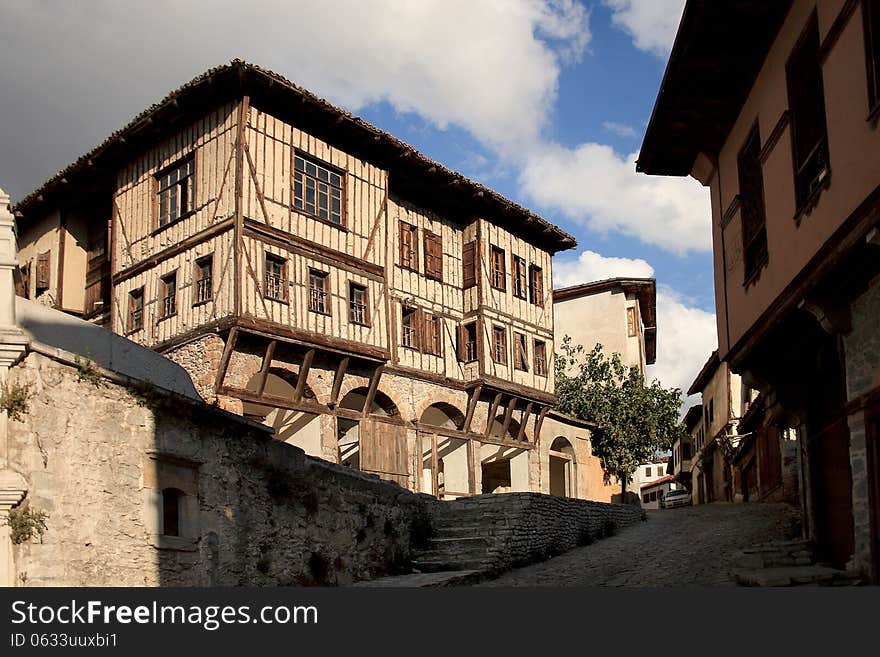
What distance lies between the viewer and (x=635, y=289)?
131ft

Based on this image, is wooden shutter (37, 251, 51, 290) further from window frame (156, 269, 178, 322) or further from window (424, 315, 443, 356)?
window (424, 315, 443, 356)

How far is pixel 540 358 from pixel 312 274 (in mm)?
9240

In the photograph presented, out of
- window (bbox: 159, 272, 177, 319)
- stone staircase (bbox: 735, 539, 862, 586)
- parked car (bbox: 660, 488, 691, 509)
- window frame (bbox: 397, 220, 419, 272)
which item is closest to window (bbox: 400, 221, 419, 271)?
window frame (bbox: 397, 220, 419, 272)

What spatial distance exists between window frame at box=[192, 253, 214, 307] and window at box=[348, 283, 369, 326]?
3.24 metres

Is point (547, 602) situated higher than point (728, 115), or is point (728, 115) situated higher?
point (728, 115)

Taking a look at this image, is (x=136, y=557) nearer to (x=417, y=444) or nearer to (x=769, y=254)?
(x=769, y=254)

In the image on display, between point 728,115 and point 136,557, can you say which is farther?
point 728,115

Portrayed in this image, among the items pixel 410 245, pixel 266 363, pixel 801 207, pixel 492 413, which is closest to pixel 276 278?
pixel 266 363

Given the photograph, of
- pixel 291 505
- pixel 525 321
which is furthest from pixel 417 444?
pixel 291 505

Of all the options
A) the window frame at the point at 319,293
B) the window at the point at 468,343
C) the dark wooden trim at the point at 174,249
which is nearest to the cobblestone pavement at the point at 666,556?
the window at the point at 468,343

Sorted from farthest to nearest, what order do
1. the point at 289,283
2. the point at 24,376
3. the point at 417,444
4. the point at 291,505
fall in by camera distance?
the point at 417,444, the point at 289,283, the point at 291,505, the point at 24,376

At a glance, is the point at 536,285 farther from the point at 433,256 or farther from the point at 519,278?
the point at 433,256

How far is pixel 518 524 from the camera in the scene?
1691 cm

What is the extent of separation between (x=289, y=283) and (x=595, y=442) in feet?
54.9
